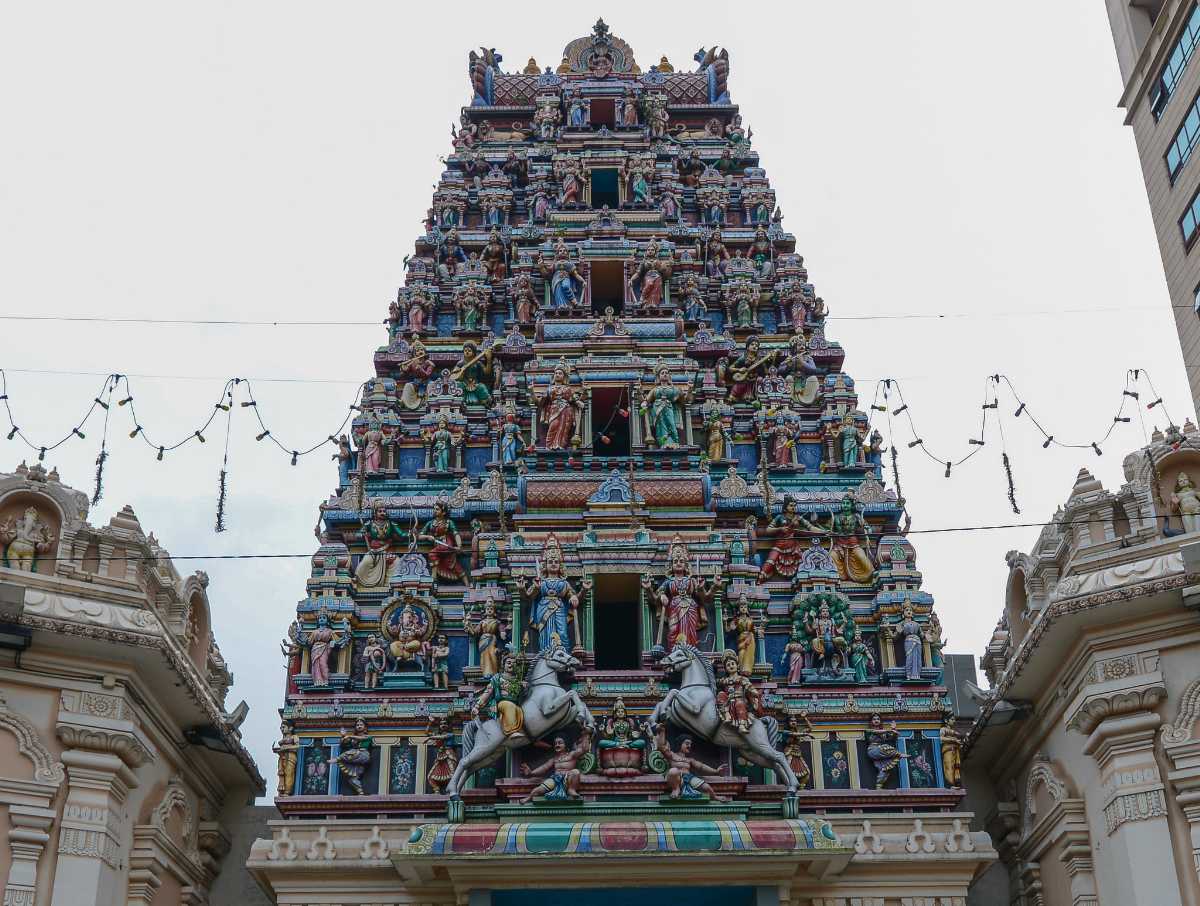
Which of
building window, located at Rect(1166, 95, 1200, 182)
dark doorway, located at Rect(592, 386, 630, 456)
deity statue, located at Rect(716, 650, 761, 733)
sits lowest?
deity statue, located at Rect(716, 650, 761, 733)

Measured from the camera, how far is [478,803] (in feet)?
88.1

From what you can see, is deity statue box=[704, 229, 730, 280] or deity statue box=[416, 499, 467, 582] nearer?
deity statue box=[416, 499, 467, 582]

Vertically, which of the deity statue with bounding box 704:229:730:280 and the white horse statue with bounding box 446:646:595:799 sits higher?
the deity statue with bounding box 704:229:730:280

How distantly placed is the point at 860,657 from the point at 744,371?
8.14m

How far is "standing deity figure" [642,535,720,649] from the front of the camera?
28656 millimetres

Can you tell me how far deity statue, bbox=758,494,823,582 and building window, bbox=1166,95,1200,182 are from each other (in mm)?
14419

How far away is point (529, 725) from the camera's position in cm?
2683

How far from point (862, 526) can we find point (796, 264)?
29.0 feet

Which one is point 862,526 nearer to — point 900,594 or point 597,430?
point 900,594

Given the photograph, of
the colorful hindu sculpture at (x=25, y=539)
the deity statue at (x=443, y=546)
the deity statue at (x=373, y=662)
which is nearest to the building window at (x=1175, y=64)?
the deity statue at (x=443, y=546)

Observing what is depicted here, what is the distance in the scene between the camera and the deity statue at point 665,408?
32.2 meters

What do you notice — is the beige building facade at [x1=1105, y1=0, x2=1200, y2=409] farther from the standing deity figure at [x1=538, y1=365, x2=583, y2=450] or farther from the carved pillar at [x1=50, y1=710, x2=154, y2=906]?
the carved pillar at [x1=50, y1=710, x2=154, y2=906]

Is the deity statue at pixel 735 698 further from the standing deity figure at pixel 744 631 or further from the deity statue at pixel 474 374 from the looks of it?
the deity statue at pixel 474 374

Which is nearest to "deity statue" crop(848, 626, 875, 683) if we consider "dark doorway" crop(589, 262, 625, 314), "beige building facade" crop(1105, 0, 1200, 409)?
"dark doorway" crop(589, 262, 625, 314)
